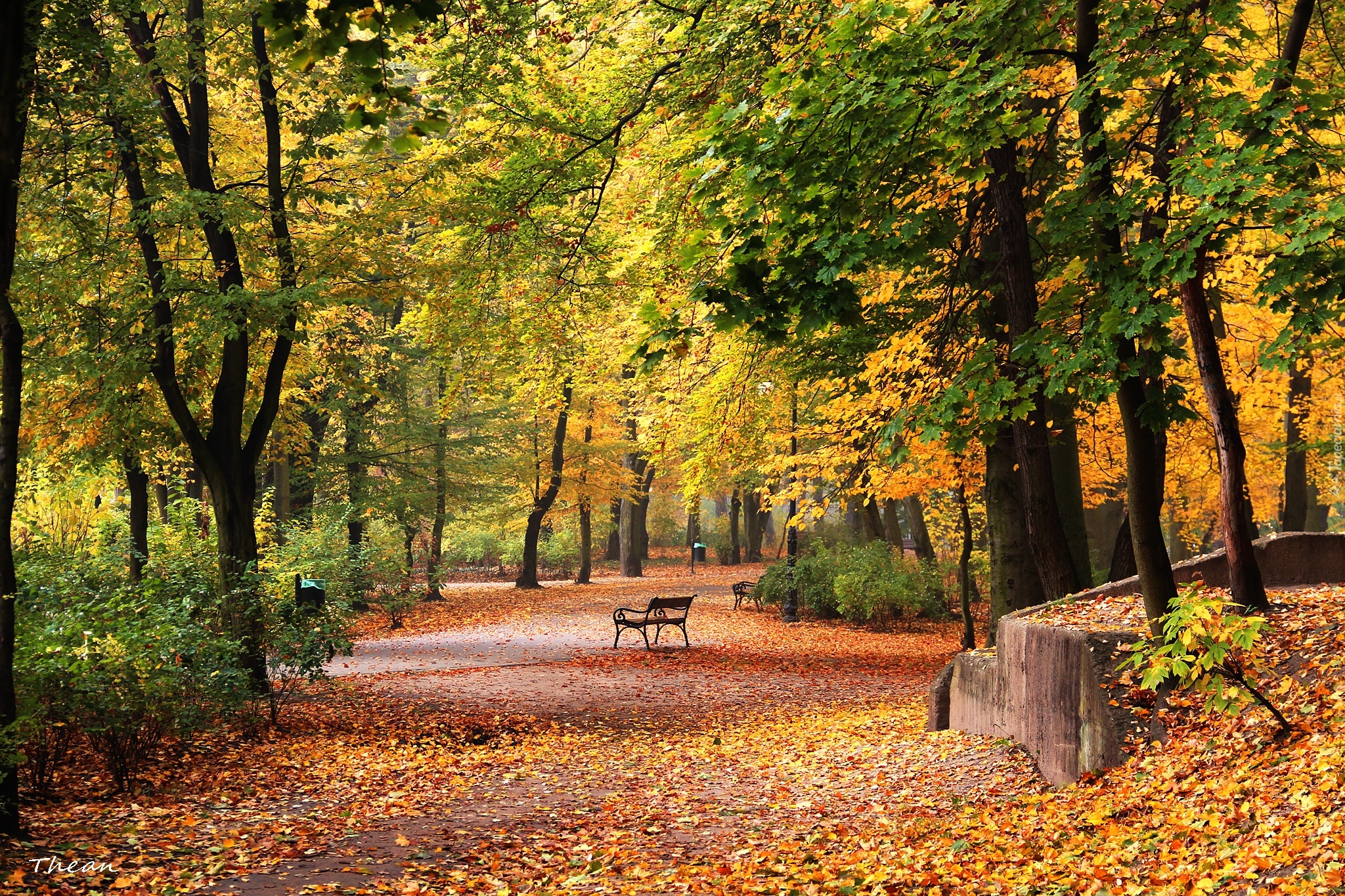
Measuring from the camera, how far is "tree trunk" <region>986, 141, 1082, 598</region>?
8.87 meters

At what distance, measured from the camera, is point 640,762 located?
958cm

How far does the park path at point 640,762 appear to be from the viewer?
19.9ft

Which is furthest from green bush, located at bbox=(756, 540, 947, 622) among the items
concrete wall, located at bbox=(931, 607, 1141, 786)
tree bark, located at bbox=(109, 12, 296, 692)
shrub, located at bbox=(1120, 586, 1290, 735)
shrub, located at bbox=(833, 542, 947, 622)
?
shrub, located at bbox=(1120, 586, 1290, 735)

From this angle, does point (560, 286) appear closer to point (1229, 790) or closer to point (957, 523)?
point (1229, 790)

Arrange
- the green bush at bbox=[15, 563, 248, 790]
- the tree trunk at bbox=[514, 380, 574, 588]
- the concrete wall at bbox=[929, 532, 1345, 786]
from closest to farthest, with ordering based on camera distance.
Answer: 1. the concrete wall at bbox=[929, 532, 1345, 786]
2. the green bush at bbox=[15, 563, 248, 790]
3. the tree trunk at bbox=[514, 380, 574, 588]

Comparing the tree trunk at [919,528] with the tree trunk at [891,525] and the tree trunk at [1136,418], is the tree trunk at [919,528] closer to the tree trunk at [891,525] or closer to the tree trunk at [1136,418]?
the tree trunk at [891,525]

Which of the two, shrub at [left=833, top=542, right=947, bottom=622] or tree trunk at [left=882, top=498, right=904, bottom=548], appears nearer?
shrub at [left=833, top=542, right=947, bottom=622]

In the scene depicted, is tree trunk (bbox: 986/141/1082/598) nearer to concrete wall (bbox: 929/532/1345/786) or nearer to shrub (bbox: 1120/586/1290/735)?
concrete wall (bbox: 929/532/1345/786)

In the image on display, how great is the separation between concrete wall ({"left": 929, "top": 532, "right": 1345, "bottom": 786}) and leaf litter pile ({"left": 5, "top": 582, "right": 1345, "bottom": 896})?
0.84 ft

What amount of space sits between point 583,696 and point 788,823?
21.7 feet

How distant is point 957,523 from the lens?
2383 centimetres

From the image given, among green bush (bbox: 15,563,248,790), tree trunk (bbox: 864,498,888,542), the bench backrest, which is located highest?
tree trunk (bbox: 864,498,888,542)

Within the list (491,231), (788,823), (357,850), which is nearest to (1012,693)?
(788,823)

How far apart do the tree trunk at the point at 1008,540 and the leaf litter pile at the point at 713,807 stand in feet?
5.83
